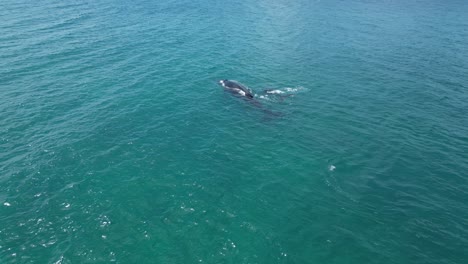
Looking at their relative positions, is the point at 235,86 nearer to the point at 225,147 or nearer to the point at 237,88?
the point at 237,88

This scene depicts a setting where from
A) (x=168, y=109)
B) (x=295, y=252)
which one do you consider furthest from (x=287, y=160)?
(x=168, y=109)

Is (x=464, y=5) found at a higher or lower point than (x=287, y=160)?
higher

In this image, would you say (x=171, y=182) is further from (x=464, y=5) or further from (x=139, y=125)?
(x=464, y=5)

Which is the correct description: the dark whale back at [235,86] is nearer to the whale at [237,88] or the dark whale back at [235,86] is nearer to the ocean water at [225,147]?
the whale at [237,88]

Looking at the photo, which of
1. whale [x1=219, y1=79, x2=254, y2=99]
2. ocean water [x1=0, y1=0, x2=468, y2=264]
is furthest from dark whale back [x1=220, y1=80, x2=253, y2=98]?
ocean water [x1=0, y1=0, x2=468, y2=264]

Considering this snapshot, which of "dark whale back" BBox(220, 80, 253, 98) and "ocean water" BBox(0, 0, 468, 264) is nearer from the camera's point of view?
"ocean water" BBox(0, 0, 468, 264)

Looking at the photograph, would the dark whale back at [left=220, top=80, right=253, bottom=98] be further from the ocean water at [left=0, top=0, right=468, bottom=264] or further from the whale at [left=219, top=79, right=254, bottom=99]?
the ocean water at [left=0, top=0, right=468, bottom=264]

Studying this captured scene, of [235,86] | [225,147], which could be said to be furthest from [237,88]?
[225,147]
